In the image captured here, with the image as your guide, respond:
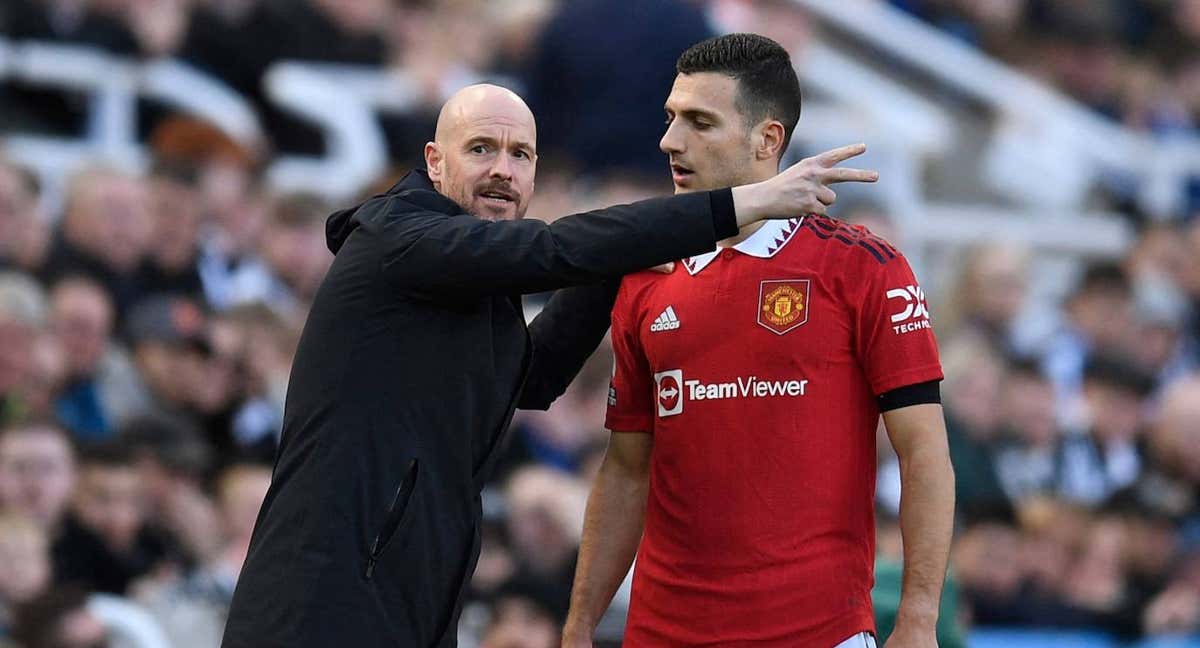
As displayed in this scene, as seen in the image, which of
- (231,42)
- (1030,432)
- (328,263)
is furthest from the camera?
(1030,432)

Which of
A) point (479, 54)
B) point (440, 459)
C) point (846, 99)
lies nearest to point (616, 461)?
point (440, 459)

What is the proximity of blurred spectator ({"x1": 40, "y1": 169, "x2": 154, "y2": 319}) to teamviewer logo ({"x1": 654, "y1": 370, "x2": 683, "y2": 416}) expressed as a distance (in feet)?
14.1

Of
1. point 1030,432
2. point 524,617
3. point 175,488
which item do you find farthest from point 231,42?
point 1030,432

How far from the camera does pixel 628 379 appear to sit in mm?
5668

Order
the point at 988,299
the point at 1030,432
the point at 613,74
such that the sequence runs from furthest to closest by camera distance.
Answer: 1. the point at 988,299
2. the point at 1030,432
3. the point at 613,74

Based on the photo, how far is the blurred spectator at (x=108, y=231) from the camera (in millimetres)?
9195

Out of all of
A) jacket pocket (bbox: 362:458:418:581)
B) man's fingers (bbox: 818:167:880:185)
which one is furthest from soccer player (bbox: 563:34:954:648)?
jacket pocket (bbox: 362:458:418:581)

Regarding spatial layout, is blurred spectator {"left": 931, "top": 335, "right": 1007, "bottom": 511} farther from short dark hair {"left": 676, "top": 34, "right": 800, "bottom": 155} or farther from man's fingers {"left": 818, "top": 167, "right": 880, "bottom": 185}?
man's fingers {"left": 818, "top": 167, "right": 880, "bottom": 185}

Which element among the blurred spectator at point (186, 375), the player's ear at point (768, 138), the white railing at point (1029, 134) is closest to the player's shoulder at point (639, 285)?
the player's ear at point (768, 138)

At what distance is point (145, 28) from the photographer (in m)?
10.2

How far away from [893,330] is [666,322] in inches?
24.2

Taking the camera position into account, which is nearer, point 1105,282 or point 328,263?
point 328,263

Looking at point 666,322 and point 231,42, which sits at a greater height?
point 231,42

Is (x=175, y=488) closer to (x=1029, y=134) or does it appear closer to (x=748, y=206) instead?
(x=748, y=206)
